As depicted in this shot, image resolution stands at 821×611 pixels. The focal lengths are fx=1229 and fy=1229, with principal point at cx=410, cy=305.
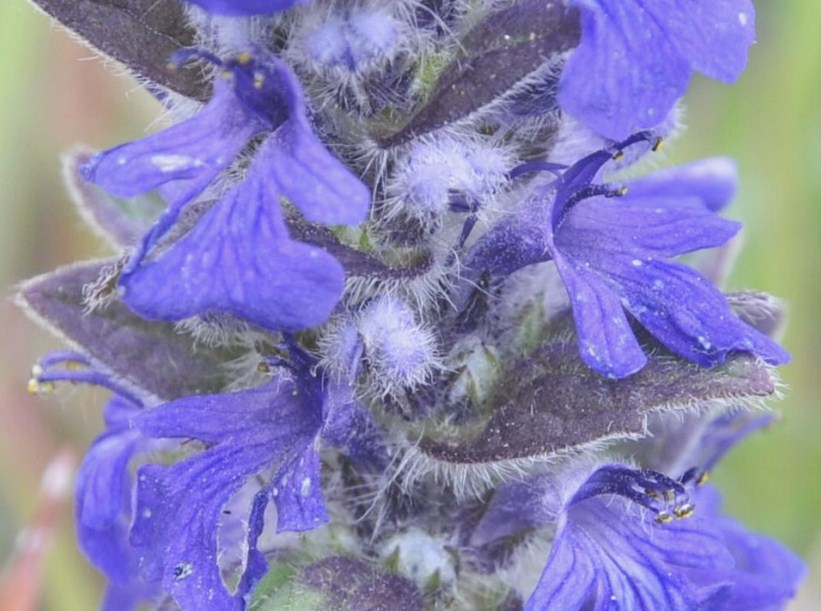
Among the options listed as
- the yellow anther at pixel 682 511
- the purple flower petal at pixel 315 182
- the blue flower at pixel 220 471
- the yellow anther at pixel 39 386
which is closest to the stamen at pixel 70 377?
the yellow anther at pixel 39 386

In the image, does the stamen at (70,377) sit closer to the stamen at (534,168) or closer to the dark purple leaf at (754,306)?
the stamen at (534,168)

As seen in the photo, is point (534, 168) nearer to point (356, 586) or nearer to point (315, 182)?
point (315, 182)

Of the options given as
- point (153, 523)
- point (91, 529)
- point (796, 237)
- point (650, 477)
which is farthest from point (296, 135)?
point (796, 237)

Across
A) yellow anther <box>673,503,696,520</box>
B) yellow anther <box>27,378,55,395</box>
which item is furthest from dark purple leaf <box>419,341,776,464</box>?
yellow anther <box>27,378,55,395</box>

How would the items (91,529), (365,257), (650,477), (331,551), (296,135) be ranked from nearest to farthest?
(296,135) < (365,257) < (650,477) < (331,551) < (91,529)

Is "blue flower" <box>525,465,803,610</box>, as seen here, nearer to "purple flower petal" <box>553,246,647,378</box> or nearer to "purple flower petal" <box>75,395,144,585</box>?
"purple flower petal" <box>553,246,647,378</box>

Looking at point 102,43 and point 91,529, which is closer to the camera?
point 102,43

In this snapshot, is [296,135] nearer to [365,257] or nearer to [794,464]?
[365,257]
